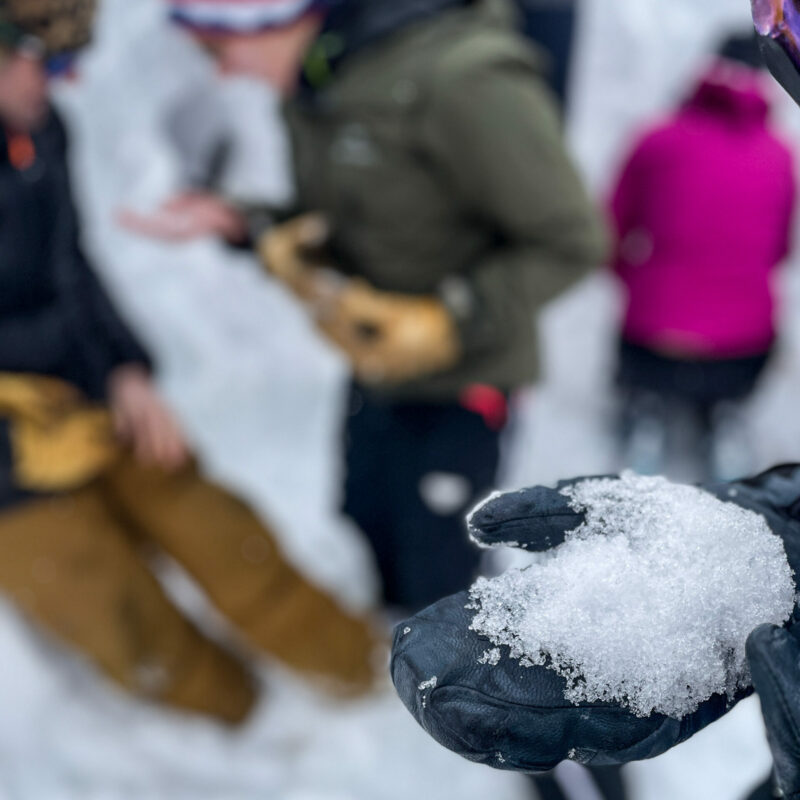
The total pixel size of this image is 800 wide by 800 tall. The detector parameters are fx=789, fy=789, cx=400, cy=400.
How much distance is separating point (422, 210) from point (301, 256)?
29 centimetres

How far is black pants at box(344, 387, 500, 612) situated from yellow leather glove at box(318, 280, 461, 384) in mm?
167

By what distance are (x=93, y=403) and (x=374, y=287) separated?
0.63 meters

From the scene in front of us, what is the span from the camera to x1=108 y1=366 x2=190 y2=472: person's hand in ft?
5.34

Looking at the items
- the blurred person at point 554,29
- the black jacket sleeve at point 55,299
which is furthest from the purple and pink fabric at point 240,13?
the blurred person at point 554,29

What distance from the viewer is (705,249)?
210cm

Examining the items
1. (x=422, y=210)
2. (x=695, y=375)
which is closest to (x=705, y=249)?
(x=695, y=375)

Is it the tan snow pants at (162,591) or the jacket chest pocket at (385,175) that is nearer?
the jacket chest pocket at (385,175)

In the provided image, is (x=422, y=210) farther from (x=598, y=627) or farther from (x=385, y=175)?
(x=598, y=627)

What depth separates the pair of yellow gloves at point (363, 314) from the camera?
144cm

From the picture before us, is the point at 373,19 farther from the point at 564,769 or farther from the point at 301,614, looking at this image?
the point at 564,769

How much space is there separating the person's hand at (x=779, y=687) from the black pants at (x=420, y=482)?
3.47 feet

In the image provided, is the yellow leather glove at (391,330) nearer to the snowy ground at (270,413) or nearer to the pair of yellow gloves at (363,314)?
the pair of yellow gloves at (363,314)

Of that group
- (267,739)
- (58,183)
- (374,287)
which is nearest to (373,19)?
(374,287)

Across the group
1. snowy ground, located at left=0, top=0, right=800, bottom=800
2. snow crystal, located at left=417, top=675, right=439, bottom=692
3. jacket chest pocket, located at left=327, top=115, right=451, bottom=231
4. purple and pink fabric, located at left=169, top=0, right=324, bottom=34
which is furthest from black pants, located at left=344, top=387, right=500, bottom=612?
snow crystal, located at left=417, top=675, right=439, bottom=692
